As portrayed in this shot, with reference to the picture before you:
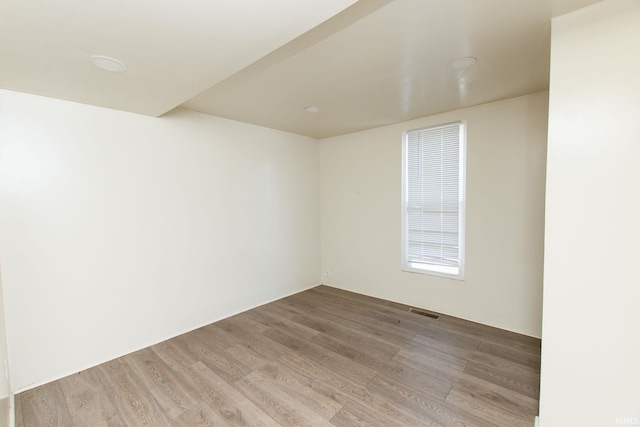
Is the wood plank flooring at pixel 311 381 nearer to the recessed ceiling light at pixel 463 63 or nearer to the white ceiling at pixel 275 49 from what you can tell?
the white ceiling at pixel 275 49

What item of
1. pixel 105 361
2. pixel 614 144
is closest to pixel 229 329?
pixel 105 361

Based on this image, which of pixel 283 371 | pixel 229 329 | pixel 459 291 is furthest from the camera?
pixel 459 291

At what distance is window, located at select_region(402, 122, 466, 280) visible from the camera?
132 inches

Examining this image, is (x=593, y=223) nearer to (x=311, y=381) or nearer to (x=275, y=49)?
(x=275, y=49)

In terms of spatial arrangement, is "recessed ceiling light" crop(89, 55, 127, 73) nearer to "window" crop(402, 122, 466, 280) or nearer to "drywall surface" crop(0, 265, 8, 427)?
"drywall surface" crop(0, 265, 8, 427)

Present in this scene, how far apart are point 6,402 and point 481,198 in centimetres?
448

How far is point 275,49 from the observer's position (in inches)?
64.7

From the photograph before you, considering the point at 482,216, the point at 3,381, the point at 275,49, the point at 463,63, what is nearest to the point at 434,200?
the point at 482,216

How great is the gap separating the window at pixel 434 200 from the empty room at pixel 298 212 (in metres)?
0.03

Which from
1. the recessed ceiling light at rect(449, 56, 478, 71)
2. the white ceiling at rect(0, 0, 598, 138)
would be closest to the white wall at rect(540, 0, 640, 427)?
the white ceiling at rect(0, 0, 598, 138)

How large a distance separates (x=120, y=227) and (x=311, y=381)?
2289mm

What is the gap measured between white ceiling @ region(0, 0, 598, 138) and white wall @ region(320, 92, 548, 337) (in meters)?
0.42

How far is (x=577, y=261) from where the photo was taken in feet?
4.98

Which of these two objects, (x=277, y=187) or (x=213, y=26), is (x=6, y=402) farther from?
(x=277, y=187)
